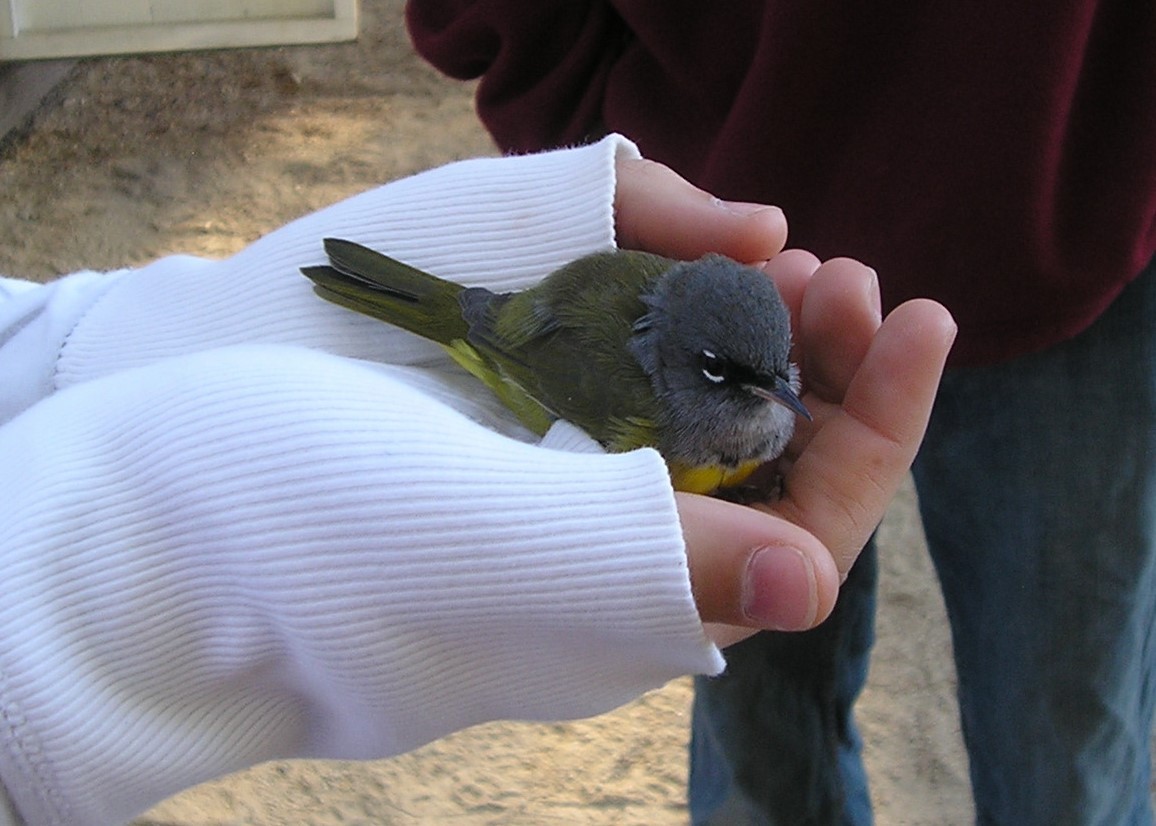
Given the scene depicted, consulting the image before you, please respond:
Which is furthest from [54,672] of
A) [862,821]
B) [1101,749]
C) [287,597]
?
[862,821]

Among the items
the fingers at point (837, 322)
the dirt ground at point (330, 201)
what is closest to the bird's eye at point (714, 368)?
the fingers at point (837, 322)

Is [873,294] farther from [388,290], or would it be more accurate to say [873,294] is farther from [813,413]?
[388,290]

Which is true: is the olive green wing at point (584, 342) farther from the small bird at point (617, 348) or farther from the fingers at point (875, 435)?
the fingers at point (875, 435)

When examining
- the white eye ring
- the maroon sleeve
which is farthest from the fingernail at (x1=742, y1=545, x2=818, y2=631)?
the maroon sleeve

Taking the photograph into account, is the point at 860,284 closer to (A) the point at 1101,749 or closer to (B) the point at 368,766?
(A) the point at 1101,749

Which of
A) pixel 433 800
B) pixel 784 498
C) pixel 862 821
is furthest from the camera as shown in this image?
pixel 433 800

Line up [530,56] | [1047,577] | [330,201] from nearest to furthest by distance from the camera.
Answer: [1047,577] → [530,56] → [330,201]

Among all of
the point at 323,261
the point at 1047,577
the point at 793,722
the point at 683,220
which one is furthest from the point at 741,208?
the point at 793,722
